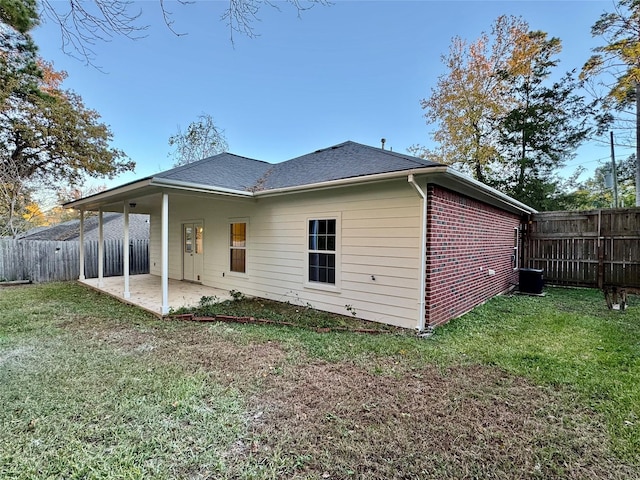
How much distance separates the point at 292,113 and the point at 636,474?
14.9m

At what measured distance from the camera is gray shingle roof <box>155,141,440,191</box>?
5973 millimetres

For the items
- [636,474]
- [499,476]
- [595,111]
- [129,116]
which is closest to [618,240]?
[595,111]

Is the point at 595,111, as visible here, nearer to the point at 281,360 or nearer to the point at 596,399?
the point at 596,399

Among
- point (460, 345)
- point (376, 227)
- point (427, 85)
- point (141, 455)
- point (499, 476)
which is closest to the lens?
point (499, 476)

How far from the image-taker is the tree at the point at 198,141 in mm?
21156

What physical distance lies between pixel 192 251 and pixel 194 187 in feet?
14.5

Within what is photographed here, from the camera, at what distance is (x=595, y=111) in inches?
515

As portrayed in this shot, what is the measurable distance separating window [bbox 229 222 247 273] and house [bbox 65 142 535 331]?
0.03 metres

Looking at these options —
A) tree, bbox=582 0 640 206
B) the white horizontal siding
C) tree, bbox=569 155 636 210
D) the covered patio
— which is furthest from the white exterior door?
tree, bbox=569 155 636 210

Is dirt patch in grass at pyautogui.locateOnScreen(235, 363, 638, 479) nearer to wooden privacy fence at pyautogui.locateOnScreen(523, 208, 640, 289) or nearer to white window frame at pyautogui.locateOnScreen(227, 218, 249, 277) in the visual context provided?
white window frame at pyautogui.locateOnScreen(227, 218, 249, 277)

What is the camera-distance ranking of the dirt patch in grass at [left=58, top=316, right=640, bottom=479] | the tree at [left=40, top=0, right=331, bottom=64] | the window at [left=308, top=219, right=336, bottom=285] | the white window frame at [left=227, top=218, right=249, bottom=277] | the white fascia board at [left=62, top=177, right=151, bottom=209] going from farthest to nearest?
the white window frame at [left=227, top=218, right=249, bottom=277] → the window at [left=308, top=219, right=336, bottom=285] → the white fascia board at [left=62, top=177, right=151, bottom=209] → the tree at [left=40, top=0, right=331, bottom=64] → the dirt patch in grass at [left=58, top=316, right=640, bottom=479]

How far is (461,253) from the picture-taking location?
635 cm

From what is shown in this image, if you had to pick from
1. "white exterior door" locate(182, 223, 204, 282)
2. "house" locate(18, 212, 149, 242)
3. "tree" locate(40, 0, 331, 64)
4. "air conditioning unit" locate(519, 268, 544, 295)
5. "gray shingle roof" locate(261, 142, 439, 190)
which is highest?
"tree" locate(40, 0, 331, 64)

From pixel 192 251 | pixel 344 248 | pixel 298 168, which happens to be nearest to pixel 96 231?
pixel 192 251
